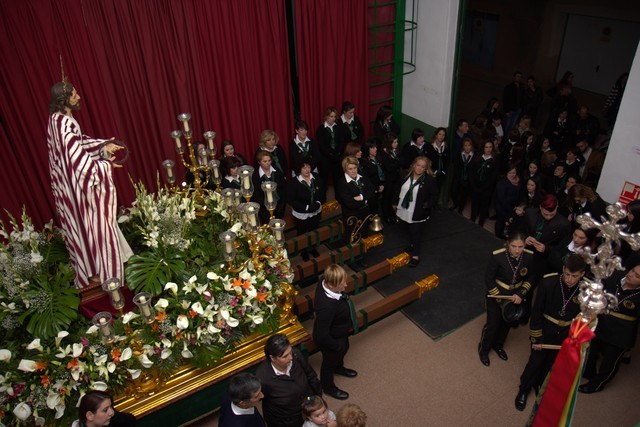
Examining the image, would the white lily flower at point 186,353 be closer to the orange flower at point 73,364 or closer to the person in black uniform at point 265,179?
the orange flower at point 73,364

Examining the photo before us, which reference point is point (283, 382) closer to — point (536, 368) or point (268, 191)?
point (268, 191)

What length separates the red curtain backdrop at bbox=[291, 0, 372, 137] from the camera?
7348 millimetres

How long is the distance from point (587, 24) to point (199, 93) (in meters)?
10.2

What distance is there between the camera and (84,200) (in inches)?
157

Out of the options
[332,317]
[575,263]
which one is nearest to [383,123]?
[575,263]

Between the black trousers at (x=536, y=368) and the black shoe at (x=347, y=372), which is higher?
the black trousers at (x=536, y=368)

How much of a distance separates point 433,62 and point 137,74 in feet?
14.2

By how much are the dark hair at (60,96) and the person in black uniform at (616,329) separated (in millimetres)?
4735

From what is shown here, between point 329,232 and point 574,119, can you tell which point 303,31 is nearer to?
point 329,232

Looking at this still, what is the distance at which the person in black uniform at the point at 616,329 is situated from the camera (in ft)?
14.0

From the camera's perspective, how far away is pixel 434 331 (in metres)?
5.61

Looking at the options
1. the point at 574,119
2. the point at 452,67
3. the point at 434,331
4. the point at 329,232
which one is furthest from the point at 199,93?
the point at 574,119

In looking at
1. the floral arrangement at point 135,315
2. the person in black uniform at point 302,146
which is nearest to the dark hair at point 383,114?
the person in black uniform at point 302,146

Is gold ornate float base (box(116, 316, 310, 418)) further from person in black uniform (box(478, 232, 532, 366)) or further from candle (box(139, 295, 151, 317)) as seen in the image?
person in black uniform (box(478, 232, 532, 366))
